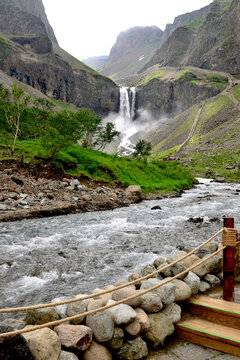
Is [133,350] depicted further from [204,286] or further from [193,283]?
[204,286]

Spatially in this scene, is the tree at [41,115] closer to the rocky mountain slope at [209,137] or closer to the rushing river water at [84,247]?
the rushing river water at [84,247]

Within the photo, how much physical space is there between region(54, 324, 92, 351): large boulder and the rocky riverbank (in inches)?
546

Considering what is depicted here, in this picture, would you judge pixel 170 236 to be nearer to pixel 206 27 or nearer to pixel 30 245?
pixel 30 245

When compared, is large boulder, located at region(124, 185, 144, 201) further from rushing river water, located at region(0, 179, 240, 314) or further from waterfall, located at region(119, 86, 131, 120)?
waterfall, located at region(119, 86, 131, 120)

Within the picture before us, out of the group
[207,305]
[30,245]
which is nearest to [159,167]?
[30,245]

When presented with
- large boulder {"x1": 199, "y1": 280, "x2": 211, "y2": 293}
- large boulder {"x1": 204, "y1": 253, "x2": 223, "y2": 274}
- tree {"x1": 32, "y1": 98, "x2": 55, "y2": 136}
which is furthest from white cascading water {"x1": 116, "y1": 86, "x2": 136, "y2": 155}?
large boulder {"x1": 199, "y1": 280, "x2": 211, "y2": 293}

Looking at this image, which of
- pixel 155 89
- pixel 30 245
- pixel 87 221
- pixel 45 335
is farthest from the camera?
pixel 155 89

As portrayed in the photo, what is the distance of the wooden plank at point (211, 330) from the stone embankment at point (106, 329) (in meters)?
0.27

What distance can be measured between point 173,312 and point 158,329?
55 cm

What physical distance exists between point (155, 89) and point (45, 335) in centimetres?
19390

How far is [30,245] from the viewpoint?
39.4 feet

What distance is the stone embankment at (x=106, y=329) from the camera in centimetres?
347

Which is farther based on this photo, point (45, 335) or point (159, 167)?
point (159, 167)

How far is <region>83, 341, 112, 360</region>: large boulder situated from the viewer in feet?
12.6
